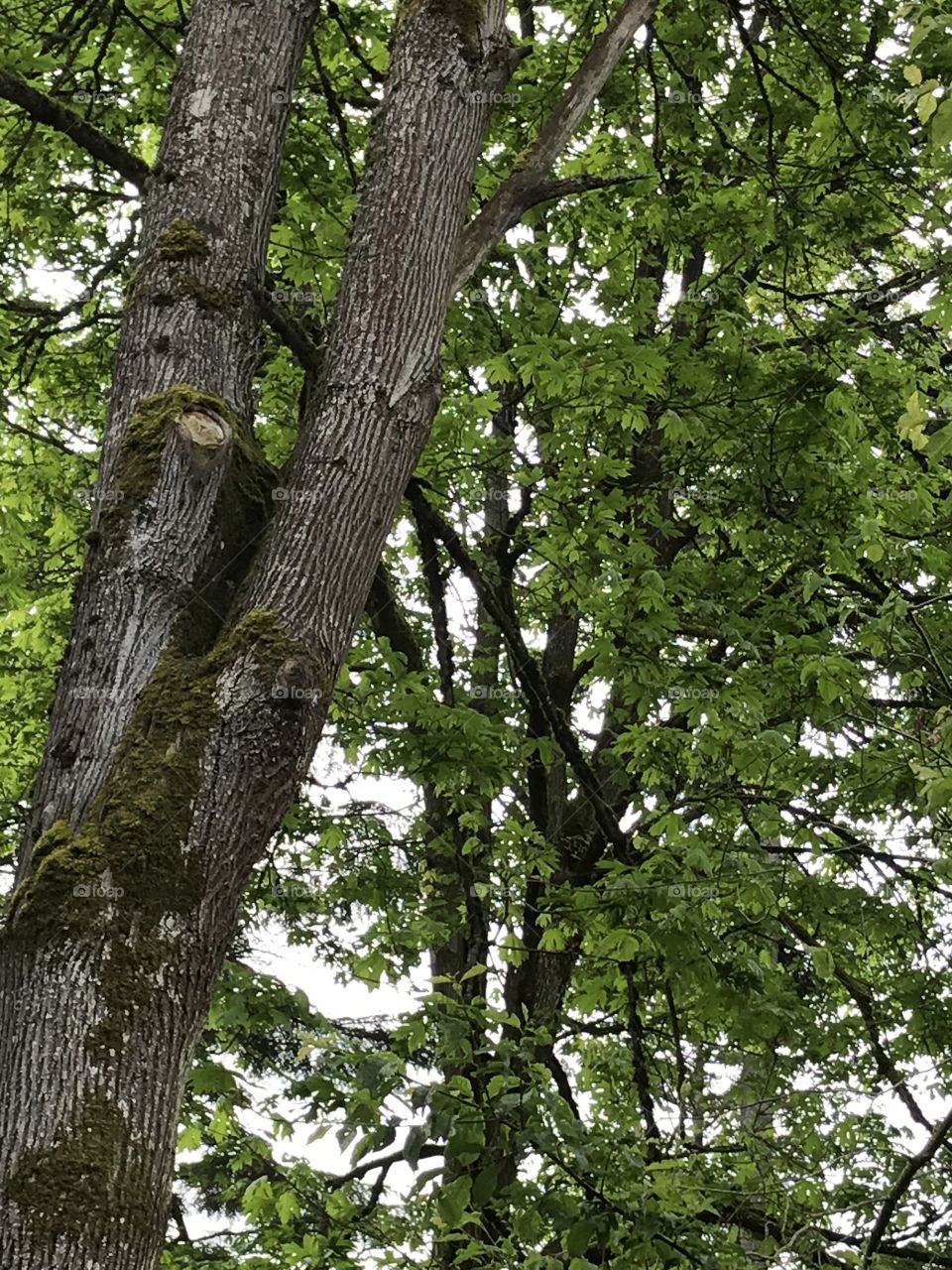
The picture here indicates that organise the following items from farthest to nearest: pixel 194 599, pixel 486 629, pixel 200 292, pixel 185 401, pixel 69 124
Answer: pixel 486 629
pixel 69 124
pixel 200 292
pixel 185 401
pixel 194 599

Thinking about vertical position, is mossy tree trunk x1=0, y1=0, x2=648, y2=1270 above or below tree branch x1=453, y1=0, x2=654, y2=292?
below

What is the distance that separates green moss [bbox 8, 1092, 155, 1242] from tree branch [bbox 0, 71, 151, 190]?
281 cm

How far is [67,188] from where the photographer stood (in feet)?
19.8

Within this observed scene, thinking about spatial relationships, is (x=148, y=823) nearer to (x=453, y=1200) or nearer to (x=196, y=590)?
(x=196, y=590)

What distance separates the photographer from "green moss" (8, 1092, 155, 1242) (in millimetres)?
1891

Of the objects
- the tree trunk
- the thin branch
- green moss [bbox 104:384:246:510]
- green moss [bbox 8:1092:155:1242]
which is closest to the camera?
green moss [bbox 8:1092:155:1242]

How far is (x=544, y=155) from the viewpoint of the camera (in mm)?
3543

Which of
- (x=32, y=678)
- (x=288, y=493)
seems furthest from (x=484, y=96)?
(x=32, y=678)

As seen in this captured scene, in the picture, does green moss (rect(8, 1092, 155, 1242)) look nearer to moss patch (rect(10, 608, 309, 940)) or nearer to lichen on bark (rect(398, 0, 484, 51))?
moss patch (rect(10, 608, 309, 940))

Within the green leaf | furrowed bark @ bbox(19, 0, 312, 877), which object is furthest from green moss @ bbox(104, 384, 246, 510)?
the green leaf

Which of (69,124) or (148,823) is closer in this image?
(148,823)

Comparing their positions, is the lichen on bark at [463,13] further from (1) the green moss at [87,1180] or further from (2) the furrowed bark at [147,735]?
(1) the green moss at [87,1180]

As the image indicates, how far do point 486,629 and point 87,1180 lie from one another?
545cm

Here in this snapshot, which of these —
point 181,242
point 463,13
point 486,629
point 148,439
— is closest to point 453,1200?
point 148,439
